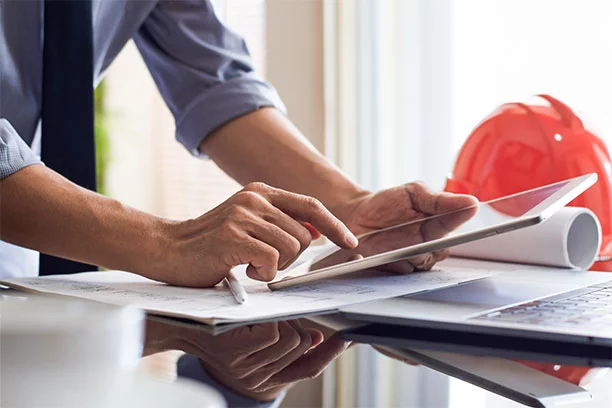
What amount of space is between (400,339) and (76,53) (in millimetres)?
741

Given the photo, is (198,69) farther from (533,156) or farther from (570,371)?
(570,371)

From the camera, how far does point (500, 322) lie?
58 cm

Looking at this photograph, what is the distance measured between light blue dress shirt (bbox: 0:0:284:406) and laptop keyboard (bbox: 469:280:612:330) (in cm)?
66

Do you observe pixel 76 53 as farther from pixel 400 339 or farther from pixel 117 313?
pixel 117 313

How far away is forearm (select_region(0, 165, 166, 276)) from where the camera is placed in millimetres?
832

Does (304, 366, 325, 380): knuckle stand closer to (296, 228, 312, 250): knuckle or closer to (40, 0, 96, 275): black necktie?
(296, 228, 312, 250): knuckle

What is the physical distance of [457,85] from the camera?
265cm

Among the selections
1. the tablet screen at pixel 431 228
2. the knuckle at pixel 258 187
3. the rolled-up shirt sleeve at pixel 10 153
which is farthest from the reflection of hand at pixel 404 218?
the rolled-up shirt sleeve at pixel 10 153

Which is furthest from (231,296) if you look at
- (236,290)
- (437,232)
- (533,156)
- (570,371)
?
(533,156)

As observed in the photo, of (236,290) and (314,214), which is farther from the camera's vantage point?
(314,214)

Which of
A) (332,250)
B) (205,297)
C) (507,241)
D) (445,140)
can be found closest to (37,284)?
(205,297)

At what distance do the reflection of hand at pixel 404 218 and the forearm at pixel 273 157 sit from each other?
0.07 meters

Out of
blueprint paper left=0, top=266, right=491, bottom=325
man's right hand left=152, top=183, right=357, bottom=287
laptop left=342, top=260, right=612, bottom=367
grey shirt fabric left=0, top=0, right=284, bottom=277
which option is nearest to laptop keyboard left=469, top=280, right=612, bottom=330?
laptop left=342, top=260, right=612, bottom=367

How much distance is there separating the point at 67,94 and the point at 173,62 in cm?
25
